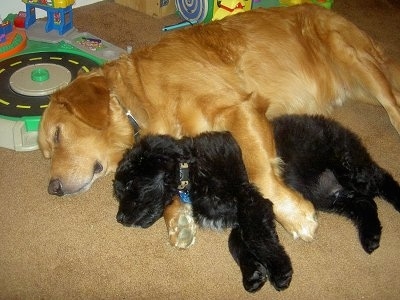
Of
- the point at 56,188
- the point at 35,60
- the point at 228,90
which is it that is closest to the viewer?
the point at 56,188

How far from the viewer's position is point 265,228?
76.3 inches

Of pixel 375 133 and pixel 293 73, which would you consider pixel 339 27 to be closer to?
pixel 293 73

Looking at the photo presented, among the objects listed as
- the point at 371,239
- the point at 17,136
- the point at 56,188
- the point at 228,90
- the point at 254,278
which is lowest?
the point at 17,136

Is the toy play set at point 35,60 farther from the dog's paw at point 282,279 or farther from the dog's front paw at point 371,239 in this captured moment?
the dog's front paw at point 371,239

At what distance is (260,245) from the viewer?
6.25 feet

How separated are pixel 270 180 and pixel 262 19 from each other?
4.14 ft

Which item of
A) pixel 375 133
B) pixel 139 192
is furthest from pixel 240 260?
pixel 375 133

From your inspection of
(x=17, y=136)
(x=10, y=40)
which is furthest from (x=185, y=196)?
(x=10, y=40)

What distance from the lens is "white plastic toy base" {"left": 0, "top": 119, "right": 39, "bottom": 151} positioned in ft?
8.76

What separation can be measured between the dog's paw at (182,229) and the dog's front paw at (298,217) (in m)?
0.45

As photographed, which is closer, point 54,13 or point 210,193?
point 210,193

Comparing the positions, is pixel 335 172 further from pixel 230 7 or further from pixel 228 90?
pixel 230 7

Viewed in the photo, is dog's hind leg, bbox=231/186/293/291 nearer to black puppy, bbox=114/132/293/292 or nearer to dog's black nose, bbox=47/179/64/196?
black puppy, bbox=114/132/293/292

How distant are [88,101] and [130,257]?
851 mm
